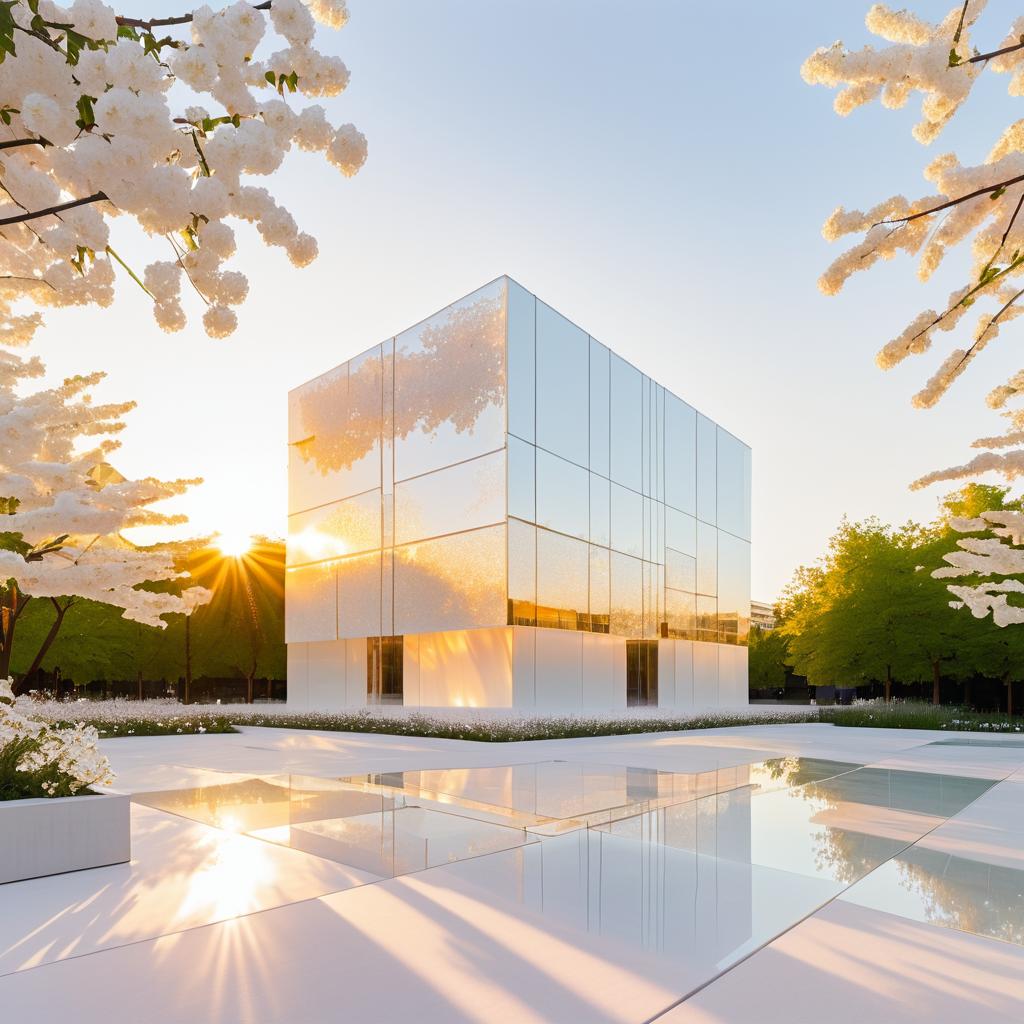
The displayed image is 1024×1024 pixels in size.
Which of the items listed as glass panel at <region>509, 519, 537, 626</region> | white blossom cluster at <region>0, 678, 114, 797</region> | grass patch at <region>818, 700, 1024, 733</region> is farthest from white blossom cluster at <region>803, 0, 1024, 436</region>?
grass patch at <region>818, 700, 1024, 733</region>

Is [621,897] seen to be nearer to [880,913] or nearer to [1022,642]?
[880,913]

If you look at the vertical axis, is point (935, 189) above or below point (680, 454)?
below

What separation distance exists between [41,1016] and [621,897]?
12.0 ft

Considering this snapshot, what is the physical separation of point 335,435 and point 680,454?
603 inches

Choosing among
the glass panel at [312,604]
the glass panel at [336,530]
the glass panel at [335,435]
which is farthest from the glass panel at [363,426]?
the glass panel at [312,604]

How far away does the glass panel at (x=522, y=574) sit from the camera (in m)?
26.0

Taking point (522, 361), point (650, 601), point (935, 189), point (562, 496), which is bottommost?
point (650, 601)

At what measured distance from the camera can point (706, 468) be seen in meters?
40.8

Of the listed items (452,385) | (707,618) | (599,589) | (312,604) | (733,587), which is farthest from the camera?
(733,587)

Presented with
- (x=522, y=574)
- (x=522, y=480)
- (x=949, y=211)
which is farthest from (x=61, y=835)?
(x=522, y=480)

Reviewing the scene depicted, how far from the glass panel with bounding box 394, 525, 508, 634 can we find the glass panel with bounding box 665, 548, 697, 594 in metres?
12.0

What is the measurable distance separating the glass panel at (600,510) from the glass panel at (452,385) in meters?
5.45

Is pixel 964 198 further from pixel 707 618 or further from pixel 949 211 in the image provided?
pixel 707 618

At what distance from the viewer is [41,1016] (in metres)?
4.00
